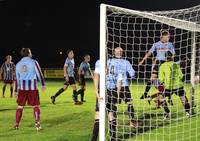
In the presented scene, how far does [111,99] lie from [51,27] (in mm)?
35441

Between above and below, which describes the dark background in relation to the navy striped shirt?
above

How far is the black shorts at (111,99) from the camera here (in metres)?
8.09

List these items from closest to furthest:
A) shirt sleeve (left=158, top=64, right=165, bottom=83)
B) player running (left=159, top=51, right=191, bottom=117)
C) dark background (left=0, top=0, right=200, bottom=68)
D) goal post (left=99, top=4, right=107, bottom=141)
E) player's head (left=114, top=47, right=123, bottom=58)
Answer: goal post (left=99, top=4, right=107, bottom=141) → player's head (left=114, top=47, right=123, bottom=58) → player running (left=159, top=51, right=191, bottom=117) → shirt sleeve (left=158, top=64, right=165, bottom=83) → dark background (left=0, top=0, right=200, bottom=68)

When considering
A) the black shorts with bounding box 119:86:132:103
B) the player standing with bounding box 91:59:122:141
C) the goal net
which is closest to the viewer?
the goal net

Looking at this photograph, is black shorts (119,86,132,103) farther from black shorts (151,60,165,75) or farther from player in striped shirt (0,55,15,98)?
player in striped shirt (0,55,15,98)

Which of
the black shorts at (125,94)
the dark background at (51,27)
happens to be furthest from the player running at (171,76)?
the dark background at (51,27)

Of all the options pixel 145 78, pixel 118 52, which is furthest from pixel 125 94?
pixel 118 52

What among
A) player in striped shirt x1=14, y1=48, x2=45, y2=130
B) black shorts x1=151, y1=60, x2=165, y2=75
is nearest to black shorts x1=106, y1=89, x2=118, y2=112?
player in striped shirt x1=14, y1=48, x2=45, y2=130

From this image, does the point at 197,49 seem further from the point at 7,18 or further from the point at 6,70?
the point at 7,18

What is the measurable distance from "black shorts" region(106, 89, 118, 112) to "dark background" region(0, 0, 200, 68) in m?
33.7

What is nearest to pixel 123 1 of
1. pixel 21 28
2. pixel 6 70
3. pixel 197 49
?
pixel 21 28

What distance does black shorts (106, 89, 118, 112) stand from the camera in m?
8.09

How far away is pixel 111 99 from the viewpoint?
26.9ft

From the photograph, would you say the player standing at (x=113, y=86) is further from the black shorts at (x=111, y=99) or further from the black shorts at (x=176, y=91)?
the black shorts at (x=176, y=91)
